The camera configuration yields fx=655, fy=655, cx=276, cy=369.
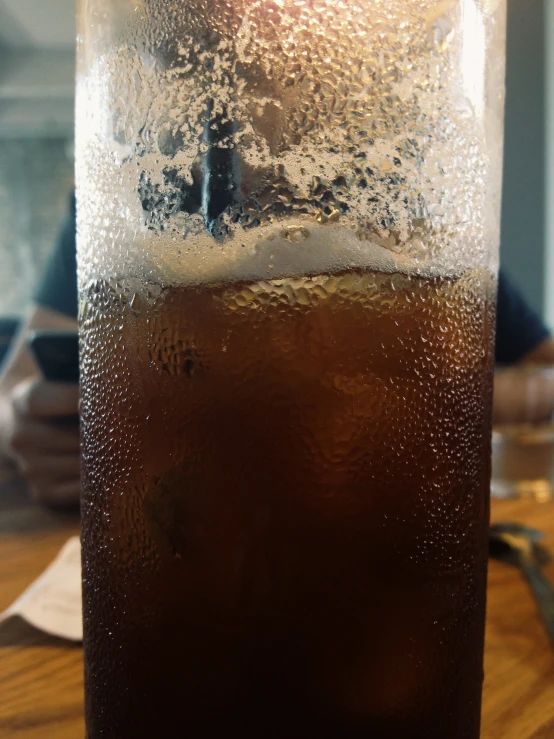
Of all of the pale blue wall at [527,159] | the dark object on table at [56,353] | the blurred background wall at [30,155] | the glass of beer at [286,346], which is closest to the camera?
the glass of beer at [286,346]

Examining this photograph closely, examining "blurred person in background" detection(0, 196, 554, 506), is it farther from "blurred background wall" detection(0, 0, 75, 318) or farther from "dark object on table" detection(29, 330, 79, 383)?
"blurred background wall" detection(0, 0, 75, 318)

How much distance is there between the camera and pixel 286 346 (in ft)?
0.83

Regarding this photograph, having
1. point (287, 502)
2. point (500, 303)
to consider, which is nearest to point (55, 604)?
point (287, 502)

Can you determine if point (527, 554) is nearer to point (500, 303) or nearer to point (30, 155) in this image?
point (500, 303)

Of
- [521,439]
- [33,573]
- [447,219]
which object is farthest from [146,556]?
[521,439]

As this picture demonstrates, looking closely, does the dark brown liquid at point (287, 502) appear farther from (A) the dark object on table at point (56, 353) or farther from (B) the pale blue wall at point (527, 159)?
(B) the pale blue wall at point (527, 159)

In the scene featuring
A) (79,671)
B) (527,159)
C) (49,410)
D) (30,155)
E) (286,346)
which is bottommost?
(79,671)

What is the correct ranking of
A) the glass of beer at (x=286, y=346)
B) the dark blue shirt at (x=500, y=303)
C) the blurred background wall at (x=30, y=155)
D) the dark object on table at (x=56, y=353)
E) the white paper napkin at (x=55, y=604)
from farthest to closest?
the blurred background wall at (x=30, y=155), the dark blue shirt at (x=500, y=303), the dark object on table at (x=56, y=353), the white paper napkin at (x=55, y=604), the glass of beer at (x=286, y=346)

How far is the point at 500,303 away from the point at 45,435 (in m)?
1.21

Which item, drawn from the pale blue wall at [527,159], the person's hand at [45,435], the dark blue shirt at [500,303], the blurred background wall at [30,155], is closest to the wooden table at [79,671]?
the person's hand at [45,435]

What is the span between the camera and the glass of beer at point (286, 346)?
248 millimetres

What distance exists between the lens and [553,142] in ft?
9.07

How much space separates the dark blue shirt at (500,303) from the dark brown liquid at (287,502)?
1321 millimetres

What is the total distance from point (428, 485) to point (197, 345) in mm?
114
